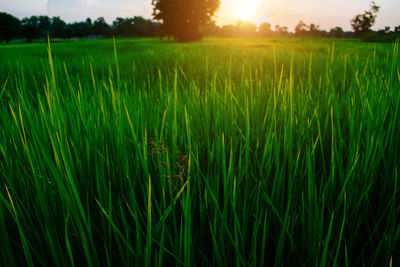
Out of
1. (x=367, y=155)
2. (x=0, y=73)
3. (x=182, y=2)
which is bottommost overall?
(x=367, y=155)

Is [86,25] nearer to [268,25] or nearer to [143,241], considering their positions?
[268,25]

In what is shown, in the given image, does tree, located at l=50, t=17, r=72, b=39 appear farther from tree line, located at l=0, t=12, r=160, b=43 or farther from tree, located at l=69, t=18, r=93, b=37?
tree, located at l=69, t=18, r=93, b=37

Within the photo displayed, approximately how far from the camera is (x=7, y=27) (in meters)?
35.1

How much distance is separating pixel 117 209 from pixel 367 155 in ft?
1.72

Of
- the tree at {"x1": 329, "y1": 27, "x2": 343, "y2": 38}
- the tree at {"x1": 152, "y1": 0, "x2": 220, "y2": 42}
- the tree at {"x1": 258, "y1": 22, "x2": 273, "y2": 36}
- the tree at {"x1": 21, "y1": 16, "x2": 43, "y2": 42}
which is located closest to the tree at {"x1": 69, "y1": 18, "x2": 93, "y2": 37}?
the tree at {"x1": 21, "y1": 16, "x2": 43, "y2": 42}

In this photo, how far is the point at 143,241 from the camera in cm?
46

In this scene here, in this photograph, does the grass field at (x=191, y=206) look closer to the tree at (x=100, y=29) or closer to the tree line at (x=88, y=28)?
the tree line at (x=88, y=28)

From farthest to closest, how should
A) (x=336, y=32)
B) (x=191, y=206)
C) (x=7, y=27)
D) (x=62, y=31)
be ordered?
(x=62, y=31), (x=336, y=32), (x=7, y=27), (x=191, y=206)

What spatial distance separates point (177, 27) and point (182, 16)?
1.17 meters

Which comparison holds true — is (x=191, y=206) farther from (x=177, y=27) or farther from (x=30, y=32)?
(x=30, y=32)

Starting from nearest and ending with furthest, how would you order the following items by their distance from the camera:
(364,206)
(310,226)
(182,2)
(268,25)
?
(310,226) → (364,206) → (182,2) → (268,25)

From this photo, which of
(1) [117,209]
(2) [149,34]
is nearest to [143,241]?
(1) [117,209]

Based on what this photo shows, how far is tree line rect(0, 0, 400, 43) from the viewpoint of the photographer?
24703mm

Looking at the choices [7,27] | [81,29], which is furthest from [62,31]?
[7,27]
